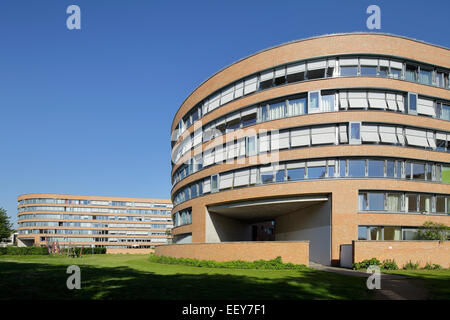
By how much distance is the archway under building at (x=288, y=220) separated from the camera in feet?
91.2

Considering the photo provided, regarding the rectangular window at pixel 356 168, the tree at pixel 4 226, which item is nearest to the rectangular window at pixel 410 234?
the rectangular window at pixel 356 168

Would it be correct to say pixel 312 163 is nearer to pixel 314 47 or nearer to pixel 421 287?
pixel 314 47

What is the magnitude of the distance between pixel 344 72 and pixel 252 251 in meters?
15.8

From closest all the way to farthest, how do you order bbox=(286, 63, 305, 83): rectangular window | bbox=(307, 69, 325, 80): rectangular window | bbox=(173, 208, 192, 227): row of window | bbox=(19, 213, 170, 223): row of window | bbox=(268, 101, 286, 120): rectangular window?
bbox=(307, 69, 325, 80): rectangular window < bbox=(286, 63, 305, 83): rectangular window < bbox=(268, 101, 286, 120): rectangular window < bbox=(173, 208, 192, 227): row of window < bbox=(19, 213, 170, 223): row of window

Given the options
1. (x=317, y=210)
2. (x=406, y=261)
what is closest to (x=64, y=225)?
(x=317, y=210)

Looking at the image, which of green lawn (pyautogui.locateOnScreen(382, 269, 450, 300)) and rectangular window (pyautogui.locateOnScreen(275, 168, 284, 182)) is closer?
green lawn (pyautogui.locateOnScreen(382, 269, 450, 300))

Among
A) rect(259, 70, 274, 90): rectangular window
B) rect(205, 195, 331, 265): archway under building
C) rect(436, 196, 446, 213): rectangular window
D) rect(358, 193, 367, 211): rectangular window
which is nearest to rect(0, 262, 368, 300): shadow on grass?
rect(358, 193, 367, 211): rectangular window

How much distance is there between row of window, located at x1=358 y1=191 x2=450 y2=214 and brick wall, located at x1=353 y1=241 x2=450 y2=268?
4.46 metres

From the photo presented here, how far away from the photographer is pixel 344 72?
2895 cm

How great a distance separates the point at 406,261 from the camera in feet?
74.3

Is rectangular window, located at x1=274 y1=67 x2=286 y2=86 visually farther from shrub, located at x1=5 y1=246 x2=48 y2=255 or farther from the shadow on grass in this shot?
shrub, located at x1=5 y1=246 x2=48 y2=255

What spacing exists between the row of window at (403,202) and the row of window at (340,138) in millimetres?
3889

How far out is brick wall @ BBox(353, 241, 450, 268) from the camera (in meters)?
22.7
